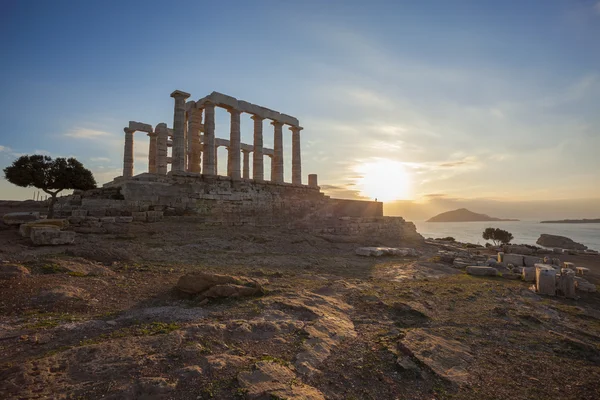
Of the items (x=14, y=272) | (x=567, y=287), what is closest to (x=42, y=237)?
(x=14, y=272)

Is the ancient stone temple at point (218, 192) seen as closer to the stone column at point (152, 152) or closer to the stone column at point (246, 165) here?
the stone column at point (152, 152)

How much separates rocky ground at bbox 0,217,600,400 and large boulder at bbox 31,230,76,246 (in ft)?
2.78

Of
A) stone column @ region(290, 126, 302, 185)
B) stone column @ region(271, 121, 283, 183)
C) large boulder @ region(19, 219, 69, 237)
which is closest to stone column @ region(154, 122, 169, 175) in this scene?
stone column @ region(271, 121, 283, 183)

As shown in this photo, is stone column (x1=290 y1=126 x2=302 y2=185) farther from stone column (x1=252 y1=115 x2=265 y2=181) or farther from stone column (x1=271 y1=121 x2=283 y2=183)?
stone column (x1=252 y1=115 x2=265 y2=181)

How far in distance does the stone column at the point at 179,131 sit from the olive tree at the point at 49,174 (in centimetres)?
677

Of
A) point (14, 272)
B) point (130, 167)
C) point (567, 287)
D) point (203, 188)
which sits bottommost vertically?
point (567, 287)

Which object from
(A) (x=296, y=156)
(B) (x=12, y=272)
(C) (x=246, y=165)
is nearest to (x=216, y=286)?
(B) (x=12, y=272)

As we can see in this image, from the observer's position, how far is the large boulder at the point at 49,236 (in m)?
9.94

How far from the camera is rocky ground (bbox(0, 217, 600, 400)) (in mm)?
3336

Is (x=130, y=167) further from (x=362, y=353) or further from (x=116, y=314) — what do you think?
(x=362, y=353)

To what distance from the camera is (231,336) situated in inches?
174

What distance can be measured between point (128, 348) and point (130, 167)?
25.8 metres

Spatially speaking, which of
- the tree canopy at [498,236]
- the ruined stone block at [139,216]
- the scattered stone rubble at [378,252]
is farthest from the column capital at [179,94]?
the tree canopy at [498,236]

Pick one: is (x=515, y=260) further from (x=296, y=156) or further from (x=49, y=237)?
(x=49, y=237)
